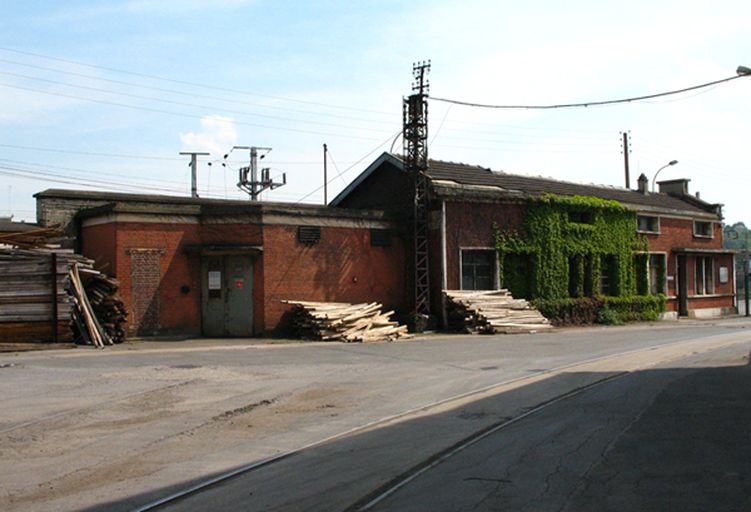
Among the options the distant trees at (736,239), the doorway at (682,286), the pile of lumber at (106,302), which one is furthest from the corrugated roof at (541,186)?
the distant trees at (736,239)

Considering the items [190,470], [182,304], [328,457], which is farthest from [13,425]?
[182,304]

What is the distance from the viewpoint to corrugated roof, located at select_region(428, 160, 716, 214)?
31.1 meters

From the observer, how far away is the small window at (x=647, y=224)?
37719 millimetres

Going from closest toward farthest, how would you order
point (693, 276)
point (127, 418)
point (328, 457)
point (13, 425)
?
point (328, 457)
point (13, 425)
point (127, 418)
point (693, 276)

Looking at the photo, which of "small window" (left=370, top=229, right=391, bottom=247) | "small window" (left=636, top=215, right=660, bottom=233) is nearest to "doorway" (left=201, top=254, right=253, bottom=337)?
"small window" (left=370, top=229, right=391, bottom=247)

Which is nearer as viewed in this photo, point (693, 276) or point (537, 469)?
point (537, 469)

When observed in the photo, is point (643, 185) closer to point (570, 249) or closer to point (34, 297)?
point (570, 249)

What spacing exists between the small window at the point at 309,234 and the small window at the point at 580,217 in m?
13.0

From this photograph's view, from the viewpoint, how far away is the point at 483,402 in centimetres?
1218

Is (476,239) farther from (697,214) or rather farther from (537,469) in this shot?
(537,469)

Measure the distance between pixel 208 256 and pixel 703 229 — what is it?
3040cm

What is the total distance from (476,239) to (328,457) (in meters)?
21.6

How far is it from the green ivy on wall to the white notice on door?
11369 mm

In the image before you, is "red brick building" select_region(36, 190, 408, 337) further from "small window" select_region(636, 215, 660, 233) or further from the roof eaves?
"small window" select_region(636, 215, 660, 233)
